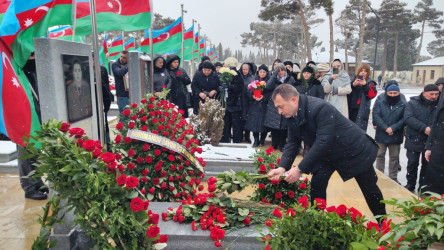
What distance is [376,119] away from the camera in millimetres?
5496

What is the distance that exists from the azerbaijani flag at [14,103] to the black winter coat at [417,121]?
16.2ft

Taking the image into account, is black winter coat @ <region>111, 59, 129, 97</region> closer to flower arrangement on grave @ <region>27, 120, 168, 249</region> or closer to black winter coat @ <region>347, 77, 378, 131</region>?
black winter coat @ <region>347, 77, 378, 131</region>

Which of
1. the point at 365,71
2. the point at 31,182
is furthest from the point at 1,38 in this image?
the point at 365,71

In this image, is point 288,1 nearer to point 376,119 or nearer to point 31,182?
point 376,119

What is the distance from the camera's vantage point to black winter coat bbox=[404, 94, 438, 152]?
491 cm

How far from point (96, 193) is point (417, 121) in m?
4.69

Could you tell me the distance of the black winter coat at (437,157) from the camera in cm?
328

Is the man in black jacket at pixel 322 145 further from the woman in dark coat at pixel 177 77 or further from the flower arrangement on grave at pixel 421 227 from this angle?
the woman in dark coat at pixel 177 77

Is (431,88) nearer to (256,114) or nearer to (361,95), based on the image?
(361,95)

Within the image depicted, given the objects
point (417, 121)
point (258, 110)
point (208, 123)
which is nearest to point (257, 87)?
point (258, 110)

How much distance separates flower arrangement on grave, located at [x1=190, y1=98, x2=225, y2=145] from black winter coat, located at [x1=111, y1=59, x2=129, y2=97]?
5.18ft

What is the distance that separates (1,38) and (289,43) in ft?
201

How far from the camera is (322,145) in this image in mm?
2953

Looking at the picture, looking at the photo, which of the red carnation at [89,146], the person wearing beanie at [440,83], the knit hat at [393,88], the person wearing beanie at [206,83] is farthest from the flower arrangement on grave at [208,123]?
the red carnation at [89,146]
